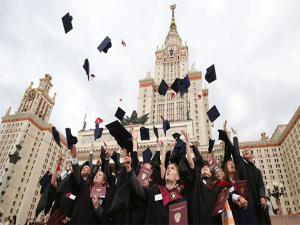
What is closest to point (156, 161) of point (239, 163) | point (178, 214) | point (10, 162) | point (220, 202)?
point (239, 163)

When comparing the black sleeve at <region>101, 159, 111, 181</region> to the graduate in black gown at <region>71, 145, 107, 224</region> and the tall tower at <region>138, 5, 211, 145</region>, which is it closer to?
the graduate in black gown at <region>71, 145, 107, 224</region>

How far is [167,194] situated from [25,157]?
6769 centimetres

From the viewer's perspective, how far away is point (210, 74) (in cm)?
941

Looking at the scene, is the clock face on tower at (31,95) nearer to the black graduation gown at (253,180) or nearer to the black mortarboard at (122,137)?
the black mortarboard at (122,137)

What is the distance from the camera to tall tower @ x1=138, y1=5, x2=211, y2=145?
208 ft

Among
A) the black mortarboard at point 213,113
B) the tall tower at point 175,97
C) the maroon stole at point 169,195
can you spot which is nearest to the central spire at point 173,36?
Result: the tall tower at point 175,97

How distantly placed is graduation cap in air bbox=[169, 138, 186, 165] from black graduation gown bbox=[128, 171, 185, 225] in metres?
1.34

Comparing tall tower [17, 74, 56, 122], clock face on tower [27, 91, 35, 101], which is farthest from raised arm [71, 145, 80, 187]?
clock face on tower [27, 91, 35, 101]

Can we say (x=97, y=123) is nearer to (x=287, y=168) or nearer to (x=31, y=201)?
(x=31, y=201)

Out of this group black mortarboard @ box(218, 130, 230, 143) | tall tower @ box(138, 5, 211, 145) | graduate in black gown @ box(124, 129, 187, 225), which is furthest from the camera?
tall tower @ box(138, 5, 211, 145)

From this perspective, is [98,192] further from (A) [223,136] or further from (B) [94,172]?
(A) [223,136]

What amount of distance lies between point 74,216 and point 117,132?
166 cm

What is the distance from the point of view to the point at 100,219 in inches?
155

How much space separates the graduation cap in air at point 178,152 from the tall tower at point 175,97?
51253mm
